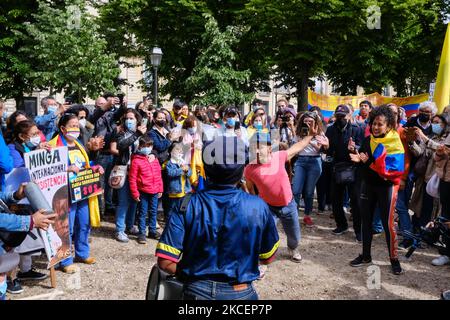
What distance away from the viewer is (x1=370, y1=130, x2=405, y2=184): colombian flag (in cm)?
529

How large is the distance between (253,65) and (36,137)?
70.0 feet

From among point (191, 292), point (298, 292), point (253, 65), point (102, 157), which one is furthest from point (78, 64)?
point (191, 292)

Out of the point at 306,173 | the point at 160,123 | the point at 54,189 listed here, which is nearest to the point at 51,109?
the point at 160,123

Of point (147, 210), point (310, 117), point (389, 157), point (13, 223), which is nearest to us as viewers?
point (13, 223)

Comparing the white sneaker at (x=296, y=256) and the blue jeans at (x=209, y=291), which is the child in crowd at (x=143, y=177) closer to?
the white sneaker at (x=296, y=256)

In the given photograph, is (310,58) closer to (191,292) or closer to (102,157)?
(102,157)

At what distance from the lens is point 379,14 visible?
21422 millimetres

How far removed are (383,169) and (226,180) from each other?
327cm

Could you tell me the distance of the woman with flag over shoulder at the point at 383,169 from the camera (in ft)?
17.4

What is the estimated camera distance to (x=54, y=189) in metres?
4.94

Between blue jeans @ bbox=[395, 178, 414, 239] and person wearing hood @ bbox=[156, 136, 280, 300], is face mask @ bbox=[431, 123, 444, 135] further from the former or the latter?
person wearing hood @ bbox=[156, 136, 280, 300]

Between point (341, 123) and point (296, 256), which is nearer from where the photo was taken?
point (296, 256)

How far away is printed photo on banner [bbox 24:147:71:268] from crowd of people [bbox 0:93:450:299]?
0.24m

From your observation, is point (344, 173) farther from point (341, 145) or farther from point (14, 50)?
point (14, 50)
